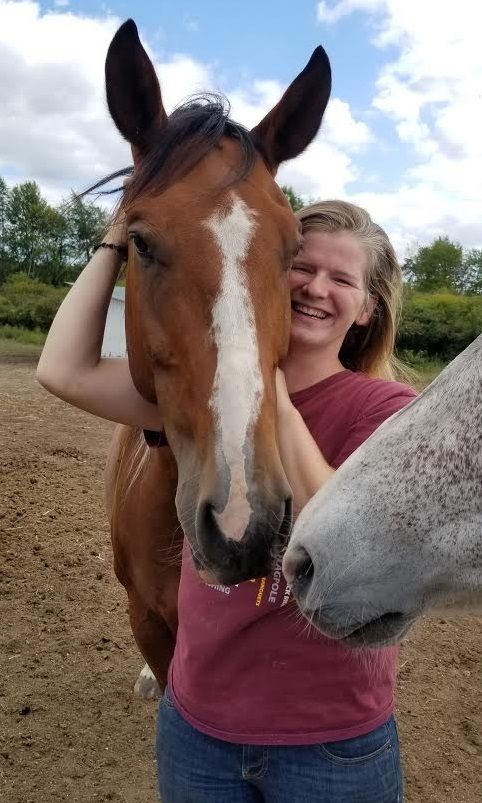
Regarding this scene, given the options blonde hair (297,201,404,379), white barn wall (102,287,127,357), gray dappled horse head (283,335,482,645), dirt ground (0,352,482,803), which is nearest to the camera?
gray dappled horse head (283,335,482,645)

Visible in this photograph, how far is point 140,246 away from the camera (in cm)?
195

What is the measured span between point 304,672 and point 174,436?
77 centimetres

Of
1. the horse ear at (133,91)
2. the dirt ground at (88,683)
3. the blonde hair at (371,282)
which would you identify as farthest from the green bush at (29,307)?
the blonde hair at (371,282)

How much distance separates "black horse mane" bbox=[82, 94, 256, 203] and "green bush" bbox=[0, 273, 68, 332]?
23939 millimetres

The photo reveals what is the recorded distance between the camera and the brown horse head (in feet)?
5.09

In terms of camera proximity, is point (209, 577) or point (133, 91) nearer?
point (209, 577)

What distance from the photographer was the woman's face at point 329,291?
6.45ft

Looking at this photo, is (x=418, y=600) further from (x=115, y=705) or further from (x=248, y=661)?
(x=115, y=705)

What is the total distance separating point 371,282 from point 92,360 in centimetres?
100

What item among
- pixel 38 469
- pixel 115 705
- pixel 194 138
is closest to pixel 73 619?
pixel 115 705

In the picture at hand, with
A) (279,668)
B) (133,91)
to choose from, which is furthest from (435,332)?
(279,668)

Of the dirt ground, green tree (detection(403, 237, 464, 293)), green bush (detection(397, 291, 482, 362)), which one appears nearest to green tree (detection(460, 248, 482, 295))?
green tree (detection(403, 237, 464, 293))

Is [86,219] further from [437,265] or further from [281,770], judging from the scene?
[437,265]

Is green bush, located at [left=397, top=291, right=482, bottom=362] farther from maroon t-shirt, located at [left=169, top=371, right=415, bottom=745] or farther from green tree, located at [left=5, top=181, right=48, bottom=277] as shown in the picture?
maroon t-shirt, located at [left=169, top=371, right=415, bottom=745]
